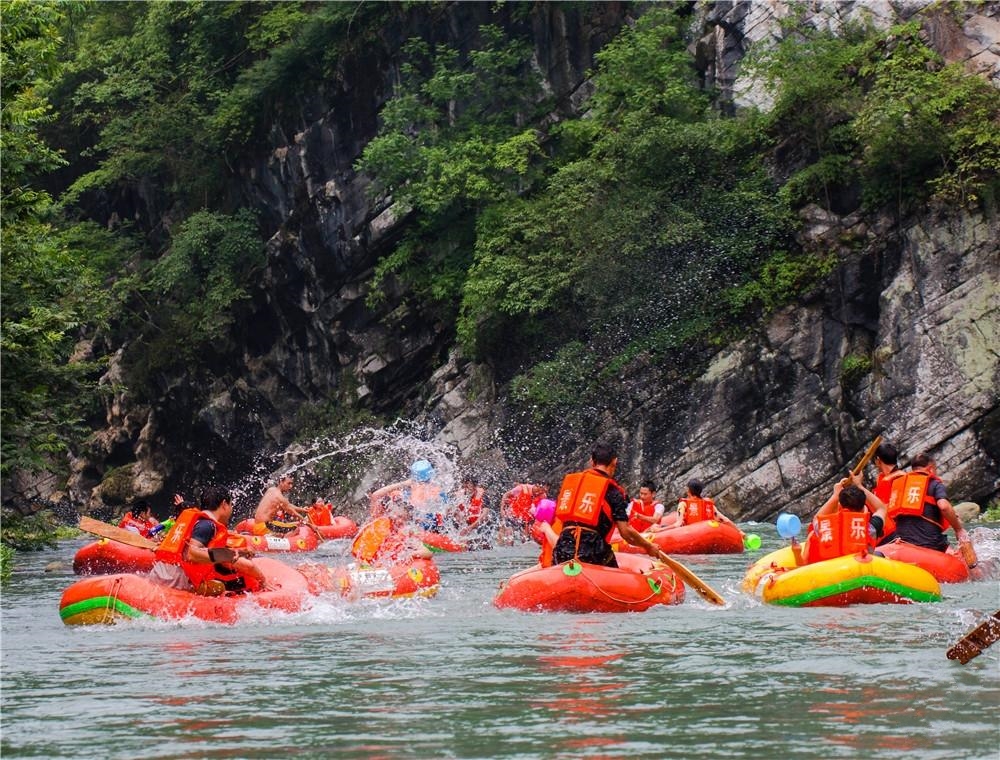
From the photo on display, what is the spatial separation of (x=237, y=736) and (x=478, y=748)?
1.24 meters

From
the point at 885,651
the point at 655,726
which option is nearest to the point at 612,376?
the point at 885,651

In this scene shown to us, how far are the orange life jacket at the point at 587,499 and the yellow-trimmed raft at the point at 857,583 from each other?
1644mm

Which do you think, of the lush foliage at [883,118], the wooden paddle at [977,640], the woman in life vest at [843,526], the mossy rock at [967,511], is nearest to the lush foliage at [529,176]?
the lush foliage at [883,118]

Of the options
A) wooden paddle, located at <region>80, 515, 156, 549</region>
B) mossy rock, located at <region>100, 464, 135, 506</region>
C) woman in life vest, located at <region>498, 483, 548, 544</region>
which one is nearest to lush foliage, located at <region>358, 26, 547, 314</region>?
mossy rock, located at <region>100, 464, 135, 506</region>

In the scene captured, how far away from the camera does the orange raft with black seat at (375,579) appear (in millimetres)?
12727

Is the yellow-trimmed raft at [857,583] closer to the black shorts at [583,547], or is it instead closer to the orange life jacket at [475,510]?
the black shorts at [583,547]

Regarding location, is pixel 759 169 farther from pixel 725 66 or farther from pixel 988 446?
pixel 988 446

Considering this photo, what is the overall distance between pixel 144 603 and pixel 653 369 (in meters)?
17.0

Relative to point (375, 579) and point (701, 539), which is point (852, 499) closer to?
point (375, 579)

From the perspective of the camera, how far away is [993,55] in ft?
83.7

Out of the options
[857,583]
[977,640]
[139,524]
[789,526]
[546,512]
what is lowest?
[977,640]

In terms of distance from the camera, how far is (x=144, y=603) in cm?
1103

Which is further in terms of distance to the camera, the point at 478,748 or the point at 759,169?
the point at 759,169

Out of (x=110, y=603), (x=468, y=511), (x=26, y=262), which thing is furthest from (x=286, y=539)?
(x=110, y=603)
